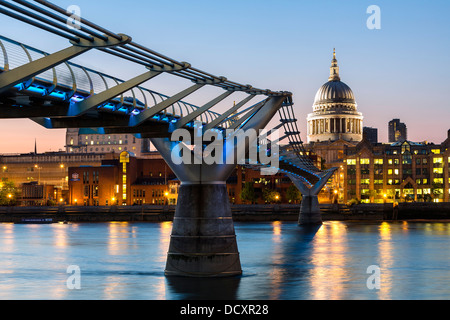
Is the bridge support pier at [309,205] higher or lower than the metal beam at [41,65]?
lower

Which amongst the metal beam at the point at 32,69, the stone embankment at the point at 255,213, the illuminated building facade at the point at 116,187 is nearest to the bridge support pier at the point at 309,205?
the stone embankment at the point at 255,213

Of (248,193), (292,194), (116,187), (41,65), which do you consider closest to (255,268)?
(41,65)

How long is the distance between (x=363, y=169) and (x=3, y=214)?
91.6 m

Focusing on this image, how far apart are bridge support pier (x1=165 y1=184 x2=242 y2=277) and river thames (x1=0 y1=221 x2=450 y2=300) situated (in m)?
0.78

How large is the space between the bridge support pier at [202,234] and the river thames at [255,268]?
78 centimetres

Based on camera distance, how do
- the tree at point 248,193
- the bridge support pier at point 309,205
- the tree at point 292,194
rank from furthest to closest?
the tree at point 292,194
the tree at point 248,193
the bridge support pier at point 309,205

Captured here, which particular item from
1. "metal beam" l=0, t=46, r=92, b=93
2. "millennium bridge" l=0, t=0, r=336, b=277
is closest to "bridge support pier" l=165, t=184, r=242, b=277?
"millennium bridge" l=0, t=0, r=336, b=277

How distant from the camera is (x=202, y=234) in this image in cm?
3891

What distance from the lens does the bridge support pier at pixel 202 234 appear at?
128 feet

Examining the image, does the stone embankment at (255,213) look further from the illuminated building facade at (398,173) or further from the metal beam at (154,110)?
the metal beam at (154,110)

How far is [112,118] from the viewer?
3497 cm

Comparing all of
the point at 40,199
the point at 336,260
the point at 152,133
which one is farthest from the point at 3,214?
the point at 152,133

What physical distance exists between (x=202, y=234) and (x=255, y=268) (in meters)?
14.0
